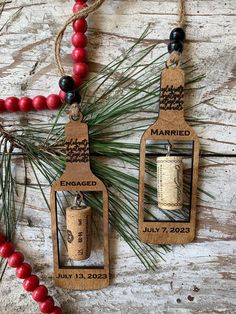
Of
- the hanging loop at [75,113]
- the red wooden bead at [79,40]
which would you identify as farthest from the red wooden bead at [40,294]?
the red wooden bead at [79,40]

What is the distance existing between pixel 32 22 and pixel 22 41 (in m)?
0.04

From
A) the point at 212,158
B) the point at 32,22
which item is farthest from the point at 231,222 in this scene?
the point at 32,22

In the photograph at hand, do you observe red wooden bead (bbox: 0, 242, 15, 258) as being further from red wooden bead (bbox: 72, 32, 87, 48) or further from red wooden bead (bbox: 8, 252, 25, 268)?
red wooden bead (bbox: 72, 32, 87, 48)

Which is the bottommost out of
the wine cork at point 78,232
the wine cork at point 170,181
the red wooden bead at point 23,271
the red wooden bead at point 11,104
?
the red wooden bead at point 23,271

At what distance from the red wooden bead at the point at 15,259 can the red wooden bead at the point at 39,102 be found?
0.83ft

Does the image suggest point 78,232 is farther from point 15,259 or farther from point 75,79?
point 75,79

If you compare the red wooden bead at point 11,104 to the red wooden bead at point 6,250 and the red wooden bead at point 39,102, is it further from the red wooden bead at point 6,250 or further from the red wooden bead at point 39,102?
the red wooden bead at point 6,250

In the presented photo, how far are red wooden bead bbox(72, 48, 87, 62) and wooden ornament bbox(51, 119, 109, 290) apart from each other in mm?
100

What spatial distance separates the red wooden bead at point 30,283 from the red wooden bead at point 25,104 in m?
0.29

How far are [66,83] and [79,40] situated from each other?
77mm

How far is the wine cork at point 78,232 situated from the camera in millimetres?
692

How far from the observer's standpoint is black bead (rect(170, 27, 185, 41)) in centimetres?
67

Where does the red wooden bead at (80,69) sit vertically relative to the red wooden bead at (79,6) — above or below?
below

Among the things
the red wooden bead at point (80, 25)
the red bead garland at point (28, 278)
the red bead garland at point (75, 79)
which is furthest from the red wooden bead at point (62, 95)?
the red bead garland at point (28, 278)
